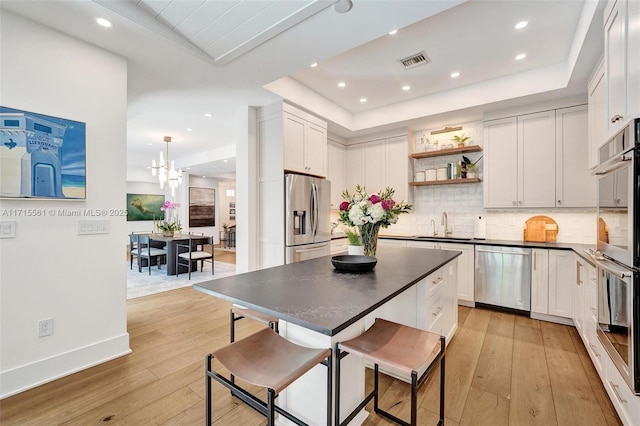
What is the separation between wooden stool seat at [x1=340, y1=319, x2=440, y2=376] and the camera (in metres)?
1.22

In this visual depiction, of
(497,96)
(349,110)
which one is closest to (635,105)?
(497,96)

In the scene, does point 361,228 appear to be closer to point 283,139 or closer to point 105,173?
point 283,139

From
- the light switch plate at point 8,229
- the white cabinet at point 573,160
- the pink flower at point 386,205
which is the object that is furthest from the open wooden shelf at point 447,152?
the light switch plate at point 8,229

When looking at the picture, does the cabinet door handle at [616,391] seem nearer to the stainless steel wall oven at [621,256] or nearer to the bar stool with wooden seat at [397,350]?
the stainless steel wall oven at [621,256]

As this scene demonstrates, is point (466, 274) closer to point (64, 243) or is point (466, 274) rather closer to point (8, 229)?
point (64, 243)

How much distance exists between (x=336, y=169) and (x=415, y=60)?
2.19m

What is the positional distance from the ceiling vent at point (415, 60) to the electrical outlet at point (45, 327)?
4.00 meters

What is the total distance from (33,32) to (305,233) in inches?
118

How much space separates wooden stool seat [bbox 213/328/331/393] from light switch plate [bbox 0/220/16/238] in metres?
1.92

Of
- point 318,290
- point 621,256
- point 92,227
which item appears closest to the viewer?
point 318,290

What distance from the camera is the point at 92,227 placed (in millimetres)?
2357

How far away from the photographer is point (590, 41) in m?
2.30

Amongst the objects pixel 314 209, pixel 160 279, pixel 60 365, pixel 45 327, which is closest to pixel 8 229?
pixel 45 327

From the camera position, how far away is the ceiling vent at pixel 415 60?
2.96 meters
